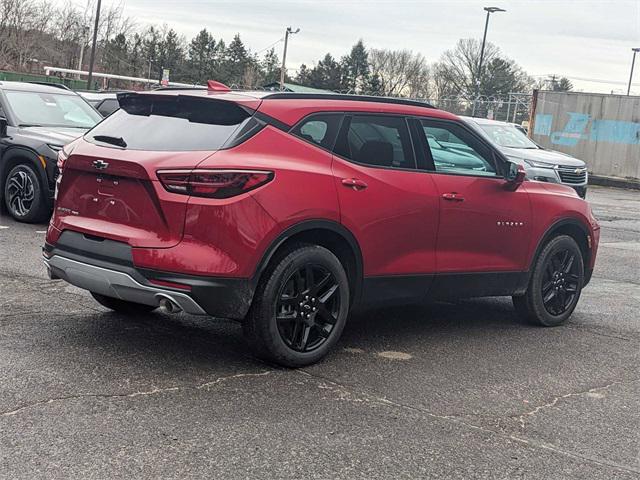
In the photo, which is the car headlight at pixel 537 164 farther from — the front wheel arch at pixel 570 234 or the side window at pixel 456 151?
the side window at pixel 456 151

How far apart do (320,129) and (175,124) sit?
90 centimetres

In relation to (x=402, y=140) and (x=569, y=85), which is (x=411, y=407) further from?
(x=569, y=85)

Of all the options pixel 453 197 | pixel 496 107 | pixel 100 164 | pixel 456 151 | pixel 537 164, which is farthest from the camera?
pixel 496 107

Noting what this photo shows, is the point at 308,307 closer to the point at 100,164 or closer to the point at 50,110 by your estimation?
A: the point at 100,164

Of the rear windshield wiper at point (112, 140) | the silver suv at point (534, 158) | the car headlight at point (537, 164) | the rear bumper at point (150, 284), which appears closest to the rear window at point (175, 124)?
the rear windshield wiper at point (112, 140)

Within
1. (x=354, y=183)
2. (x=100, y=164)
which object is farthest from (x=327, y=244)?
(x=100, y=164)

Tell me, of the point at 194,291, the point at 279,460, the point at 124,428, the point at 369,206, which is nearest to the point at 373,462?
the point at 279,460

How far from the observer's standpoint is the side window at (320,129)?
528 centimetres

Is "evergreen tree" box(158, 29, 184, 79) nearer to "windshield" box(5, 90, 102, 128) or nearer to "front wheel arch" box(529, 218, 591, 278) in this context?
"windshield" box(5, 90, 102, 128)

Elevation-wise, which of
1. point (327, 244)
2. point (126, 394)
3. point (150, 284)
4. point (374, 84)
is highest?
point (374, 84)

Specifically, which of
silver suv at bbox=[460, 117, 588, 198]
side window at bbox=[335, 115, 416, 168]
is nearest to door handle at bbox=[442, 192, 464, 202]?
side window at bbox=[335, 115, 416, 168]

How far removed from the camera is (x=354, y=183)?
211 inches

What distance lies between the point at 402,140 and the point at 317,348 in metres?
1.58

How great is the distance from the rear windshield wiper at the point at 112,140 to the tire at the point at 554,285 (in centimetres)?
341
